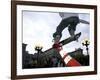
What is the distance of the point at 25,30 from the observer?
5.95 feet

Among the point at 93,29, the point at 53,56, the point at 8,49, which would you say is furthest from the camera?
the point at 93,29

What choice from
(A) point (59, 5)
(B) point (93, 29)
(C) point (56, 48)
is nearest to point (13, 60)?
(C) point (56, 48)

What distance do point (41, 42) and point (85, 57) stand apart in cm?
46

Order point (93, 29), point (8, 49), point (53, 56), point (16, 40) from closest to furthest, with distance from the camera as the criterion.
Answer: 1. point (8, 49)
2. point (16, 40)
3. point (53, 56)
4. point (93, 29)

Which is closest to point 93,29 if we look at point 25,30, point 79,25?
point 79,25

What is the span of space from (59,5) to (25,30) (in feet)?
1.28

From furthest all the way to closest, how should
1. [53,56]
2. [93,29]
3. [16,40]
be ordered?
1. [93,29]
2. [53,56]
3. [16,40]

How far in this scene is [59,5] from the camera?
6.24 feet

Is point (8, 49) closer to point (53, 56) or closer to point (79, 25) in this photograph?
point (53, 56)

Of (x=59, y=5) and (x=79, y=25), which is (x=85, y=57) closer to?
(x=79, y=25)

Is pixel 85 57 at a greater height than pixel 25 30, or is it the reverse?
pixel 25 30

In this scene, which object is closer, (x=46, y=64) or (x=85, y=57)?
(x=46, y=64)

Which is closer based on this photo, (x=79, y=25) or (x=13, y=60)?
(x=13, y=60)

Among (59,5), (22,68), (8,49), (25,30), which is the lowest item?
(22,68)
